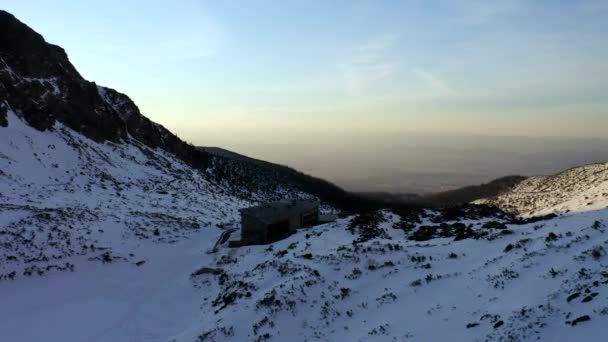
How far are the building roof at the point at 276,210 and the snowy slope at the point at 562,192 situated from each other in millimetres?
23860

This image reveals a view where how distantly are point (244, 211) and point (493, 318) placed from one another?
74.8 feet

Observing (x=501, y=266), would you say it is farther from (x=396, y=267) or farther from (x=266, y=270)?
(x=266, y=270)

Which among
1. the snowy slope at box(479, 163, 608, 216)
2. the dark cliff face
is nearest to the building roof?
the snowy slope at box(479, 163, 608, 216)

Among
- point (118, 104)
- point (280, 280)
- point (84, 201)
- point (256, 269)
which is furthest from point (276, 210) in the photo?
point (118, 104)

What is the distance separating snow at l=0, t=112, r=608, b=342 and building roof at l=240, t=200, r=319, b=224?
3.03 meters

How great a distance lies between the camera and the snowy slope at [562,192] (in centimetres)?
4209

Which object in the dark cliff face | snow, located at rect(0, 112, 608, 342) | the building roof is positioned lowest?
snow, located at rect(0, 112, 608, 342)

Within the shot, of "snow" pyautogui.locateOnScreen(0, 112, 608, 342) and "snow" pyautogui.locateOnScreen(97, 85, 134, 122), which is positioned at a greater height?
"snow" pyautogui.locateOnScreen(97, 85, 134, 122)

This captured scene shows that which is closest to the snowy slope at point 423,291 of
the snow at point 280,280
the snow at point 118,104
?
the snow at point 280,280

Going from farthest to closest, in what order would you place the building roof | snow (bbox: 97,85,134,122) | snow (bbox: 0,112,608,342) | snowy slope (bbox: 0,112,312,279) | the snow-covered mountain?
snow (bbox: 97,85,134,122), the building roof, snowy slope (bbox: 0,112,312,279), the snow-covered mountain, snow (bbox: 0,112,608,342)

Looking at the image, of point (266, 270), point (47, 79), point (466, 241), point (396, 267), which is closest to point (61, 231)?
point (266, 270)

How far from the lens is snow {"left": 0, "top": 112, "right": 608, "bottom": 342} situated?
13859 millimetres

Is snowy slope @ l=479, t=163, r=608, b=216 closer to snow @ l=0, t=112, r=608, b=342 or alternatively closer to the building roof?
snow @ l=0, t=112, r=608, b=342

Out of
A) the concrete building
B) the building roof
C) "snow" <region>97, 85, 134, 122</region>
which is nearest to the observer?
the concrete building
